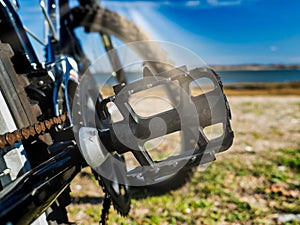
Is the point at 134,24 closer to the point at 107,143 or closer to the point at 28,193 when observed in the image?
the point at 107,143

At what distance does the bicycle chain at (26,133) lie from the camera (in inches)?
54.2

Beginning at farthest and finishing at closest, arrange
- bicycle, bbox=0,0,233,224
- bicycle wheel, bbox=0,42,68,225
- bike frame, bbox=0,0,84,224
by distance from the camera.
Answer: bicycle wheel, bbox=0,42,68,225 < bicycle, bbox=0,0,233,224 < bike frame, bbox=0,0,84,224

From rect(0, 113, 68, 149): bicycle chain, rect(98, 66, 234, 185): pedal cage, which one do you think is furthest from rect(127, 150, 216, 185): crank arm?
rect(0, 113, 68, 149): bicycle chain

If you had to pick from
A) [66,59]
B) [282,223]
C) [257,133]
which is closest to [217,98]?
[66,59]

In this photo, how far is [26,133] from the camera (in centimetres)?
147

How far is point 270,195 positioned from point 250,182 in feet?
1.25

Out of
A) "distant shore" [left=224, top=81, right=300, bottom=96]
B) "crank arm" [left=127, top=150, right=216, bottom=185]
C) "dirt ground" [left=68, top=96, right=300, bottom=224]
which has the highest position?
"crank arm" [left=127, top=150, right=216, bottom=185]

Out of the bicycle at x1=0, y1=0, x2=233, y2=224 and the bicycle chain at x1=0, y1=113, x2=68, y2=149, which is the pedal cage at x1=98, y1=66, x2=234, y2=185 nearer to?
the bicycle at x1=0, y1=0, x2=233, y2=224

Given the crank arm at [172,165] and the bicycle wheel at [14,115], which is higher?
the bicycle wheel at [14,115]

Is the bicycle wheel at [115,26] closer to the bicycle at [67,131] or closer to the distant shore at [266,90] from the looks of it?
the bicycle at [67,131]

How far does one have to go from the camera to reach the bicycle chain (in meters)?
1.38

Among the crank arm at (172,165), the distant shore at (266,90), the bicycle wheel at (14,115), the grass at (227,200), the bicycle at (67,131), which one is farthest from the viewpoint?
the distant shore at (266,90)

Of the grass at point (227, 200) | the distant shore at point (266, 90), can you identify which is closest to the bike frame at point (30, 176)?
the grass at point (227, 200)

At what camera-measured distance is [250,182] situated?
355 cm
